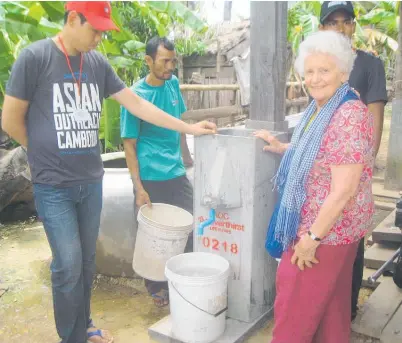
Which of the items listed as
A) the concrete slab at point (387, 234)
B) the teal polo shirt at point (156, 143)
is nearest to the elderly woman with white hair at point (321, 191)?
the teal polo shirt at point (156, 143)

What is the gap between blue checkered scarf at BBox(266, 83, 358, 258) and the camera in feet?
7.17

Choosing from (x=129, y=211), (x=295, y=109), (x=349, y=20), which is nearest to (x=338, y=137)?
(x=349, y=20)

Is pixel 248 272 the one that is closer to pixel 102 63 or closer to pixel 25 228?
pixel 102 63

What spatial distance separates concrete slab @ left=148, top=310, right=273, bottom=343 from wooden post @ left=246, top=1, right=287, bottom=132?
1358 millimetres

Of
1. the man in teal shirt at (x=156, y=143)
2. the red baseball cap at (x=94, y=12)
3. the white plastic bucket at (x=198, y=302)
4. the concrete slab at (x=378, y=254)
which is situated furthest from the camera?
the concrete slab at (x=378, y=254)

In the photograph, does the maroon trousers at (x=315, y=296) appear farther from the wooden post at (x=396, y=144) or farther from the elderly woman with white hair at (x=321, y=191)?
the wooden post at (x=396, y=144)

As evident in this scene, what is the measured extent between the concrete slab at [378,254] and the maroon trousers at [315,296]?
1.67m

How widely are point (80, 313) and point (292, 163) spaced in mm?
1590

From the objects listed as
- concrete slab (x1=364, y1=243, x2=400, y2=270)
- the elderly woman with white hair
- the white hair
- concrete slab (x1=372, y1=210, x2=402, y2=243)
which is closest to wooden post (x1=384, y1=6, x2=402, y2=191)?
concrete slab (x1=372, y1=210, x2=402, y2=243)

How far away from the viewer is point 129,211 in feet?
13.0

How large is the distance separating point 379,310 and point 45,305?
259cm

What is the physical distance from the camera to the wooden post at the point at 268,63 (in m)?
3.01

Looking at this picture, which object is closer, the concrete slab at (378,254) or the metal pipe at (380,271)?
the metal pipe at (380,271)

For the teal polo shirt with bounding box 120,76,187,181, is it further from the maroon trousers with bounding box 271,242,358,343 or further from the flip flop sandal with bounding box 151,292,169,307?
the maroon trousers with bounding box 271,242,358,343
